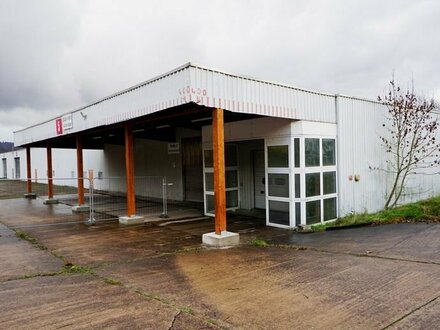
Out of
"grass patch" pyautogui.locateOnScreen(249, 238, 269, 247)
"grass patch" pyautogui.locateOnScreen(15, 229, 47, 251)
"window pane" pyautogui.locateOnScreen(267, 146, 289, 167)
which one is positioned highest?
"window pane" pyautogui.locateOnScreen(267, 146, 289, 167)

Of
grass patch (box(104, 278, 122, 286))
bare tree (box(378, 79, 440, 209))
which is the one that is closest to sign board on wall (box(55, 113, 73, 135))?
grass patch (box(104, 278, 122, 286))

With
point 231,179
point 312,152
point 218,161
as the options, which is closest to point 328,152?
point 312,152

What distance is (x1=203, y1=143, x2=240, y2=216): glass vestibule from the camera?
37.5 feet

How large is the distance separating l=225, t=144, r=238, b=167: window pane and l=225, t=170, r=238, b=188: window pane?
267mm

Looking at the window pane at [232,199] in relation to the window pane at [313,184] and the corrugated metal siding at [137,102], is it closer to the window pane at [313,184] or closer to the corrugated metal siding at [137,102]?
the window pane at [313,184]

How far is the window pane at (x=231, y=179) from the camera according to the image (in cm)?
1190

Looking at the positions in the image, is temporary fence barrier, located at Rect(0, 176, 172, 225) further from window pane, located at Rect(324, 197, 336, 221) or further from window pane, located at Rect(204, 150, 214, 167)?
window pane, located at Rect(324, 197, 336, 221)

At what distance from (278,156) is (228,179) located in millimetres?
2850

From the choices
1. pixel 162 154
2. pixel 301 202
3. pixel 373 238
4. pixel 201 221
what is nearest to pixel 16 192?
pixel 162 154

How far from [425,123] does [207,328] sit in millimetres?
12265

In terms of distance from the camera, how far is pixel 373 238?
786cm

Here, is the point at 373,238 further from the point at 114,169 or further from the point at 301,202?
the point at 114,169

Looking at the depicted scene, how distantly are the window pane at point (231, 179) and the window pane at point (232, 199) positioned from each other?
220 mm

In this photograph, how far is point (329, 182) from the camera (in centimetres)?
992
